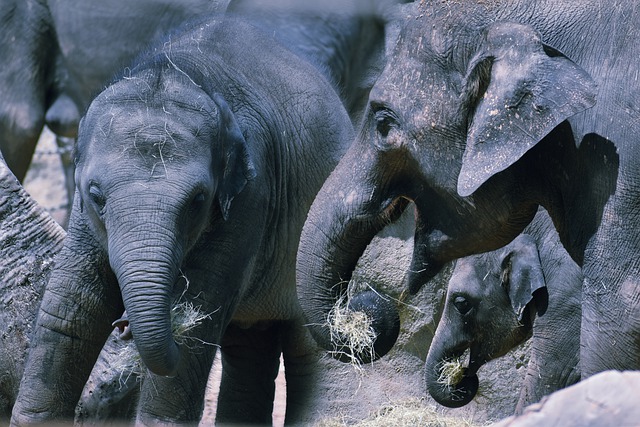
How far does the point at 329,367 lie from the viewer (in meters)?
6.65

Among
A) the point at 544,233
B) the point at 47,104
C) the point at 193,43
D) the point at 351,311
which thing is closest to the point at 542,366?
the point at 544,233

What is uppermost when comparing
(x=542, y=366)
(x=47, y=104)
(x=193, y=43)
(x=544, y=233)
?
(x=47, y=104)

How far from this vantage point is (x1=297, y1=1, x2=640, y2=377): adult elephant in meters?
3.72

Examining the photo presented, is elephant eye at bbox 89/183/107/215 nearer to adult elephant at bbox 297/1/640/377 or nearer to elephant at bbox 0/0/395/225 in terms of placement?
adult elephant at bbox 297/1/640/377

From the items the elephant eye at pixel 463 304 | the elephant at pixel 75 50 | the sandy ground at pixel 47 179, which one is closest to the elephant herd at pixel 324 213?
the elephant eye at pixel 463 304

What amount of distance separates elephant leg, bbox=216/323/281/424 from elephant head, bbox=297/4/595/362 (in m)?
1.42

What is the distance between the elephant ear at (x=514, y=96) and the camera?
373cm

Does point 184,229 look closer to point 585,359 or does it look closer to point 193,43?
point 193,43

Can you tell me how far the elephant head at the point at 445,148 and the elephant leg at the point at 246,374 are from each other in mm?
1418

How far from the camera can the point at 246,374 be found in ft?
19.4

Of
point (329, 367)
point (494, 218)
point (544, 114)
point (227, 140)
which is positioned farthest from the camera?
point (329, 367)

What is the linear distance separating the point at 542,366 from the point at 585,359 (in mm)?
1380

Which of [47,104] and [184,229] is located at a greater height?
[47,104]

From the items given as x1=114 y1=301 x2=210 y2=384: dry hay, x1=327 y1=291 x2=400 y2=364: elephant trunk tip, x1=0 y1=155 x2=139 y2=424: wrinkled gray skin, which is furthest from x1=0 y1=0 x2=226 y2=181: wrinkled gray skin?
x1=327 y1=291 x2=400 y2=364: elephant trunk tip
